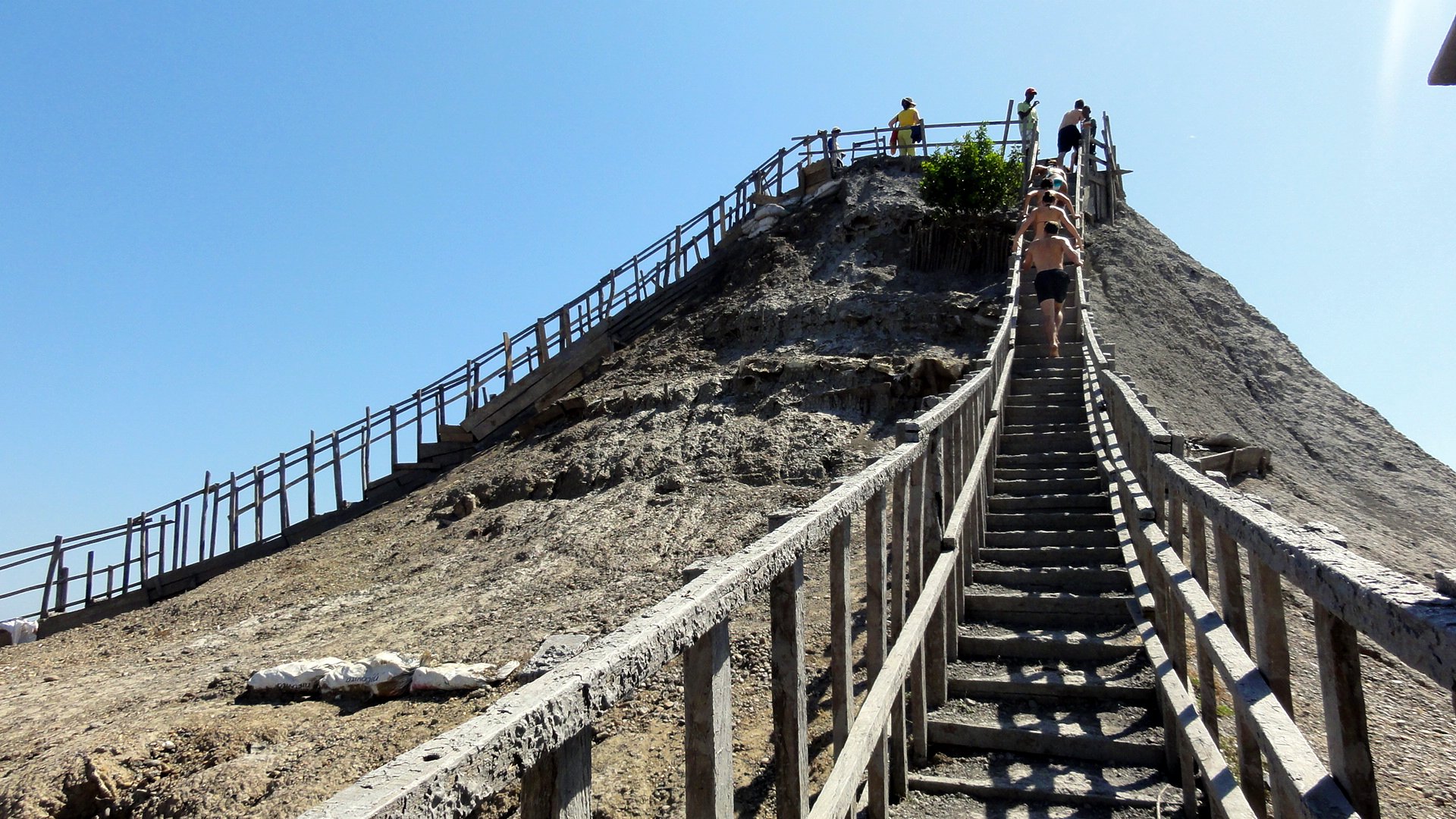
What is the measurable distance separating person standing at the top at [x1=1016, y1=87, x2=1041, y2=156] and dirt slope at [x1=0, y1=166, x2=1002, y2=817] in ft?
8.27

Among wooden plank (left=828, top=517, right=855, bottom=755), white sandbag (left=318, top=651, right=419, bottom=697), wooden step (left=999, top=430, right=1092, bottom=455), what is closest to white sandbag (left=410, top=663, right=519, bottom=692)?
white sandbag (left=318, top=651, right=419, bottom=697)

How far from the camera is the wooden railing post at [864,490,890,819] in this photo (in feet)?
11.7

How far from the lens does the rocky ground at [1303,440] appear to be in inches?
209

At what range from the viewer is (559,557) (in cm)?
1096

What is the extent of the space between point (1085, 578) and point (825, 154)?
17.5m

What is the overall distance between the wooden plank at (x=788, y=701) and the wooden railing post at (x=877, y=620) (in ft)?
3.38

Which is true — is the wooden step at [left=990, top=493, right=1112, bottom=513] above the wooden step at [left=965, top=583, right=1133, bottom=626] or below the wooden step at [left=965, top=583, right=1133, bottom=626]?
above

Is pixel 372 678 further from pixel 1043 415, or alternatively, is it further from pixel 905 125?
pixel 905 125

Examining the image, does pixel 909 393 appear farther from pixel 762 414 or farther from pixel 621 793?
pixel 621 793

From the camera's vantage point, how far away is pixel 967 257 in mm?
17156

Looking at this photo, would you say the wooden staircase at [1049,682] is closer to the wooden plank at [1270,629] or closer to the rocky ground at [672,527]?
the rocky ground at [672,527]

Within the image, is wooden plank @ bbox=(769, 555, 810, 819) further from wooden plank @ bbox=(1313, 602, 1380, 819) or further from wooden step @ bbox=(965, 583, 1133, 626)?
wooden step @ bbox=(965, 583, 1133, 626)

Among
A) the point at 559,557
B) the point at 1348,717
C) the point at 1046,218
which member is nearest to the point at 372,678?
the point at 559,557

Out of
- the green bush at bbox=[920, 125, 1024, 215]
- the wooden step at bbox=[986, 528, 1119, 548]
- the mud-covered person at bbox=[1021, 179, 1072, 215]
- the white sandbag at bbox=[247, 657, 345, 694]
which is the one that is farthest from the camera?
the green bush at bbox=[920, 125, 1024, 215]
